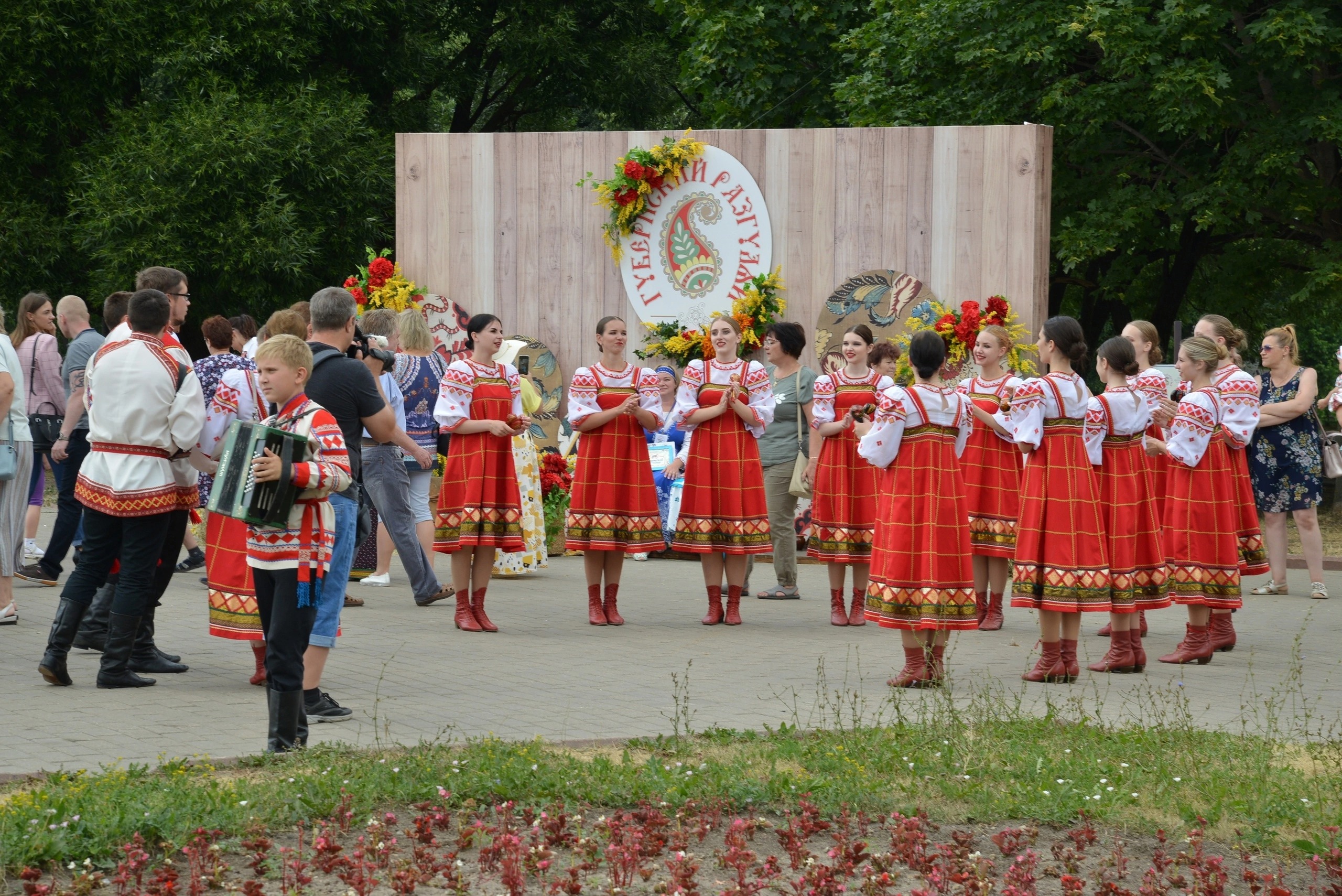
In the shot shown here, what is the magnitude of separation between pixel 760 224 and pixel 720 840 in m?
9.19

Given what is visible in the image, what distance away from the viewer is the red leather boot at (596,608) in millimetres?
10125

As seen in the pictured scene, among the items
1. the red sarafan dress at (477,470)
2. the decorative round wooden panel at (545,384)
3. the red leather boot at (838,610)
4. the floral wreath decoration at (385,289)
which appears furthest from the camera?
the floral wreath decoration at (385,289)

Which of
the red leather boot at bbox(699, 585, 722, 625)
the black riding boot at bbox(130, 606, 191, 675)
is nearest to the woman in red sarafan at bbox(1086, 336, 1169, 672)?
the red leather boot at bbox(699, 585, 722, 625)

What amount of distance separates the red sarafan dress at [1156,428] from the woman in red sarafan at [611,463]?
2995mm

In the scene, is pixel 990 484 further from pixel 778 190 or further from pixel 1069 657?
pixel 778 190

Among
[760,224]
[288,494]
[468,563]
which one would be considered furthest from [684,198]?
[288,494]

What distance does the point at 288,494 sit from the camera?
5805 mm

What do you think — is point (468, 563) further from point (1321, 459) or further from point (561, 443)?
point (1321, 459)

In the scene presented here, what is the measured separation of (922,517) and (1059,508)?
0.76m

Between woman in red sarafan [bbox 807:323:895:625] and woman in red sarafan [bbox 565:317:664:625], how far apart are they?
A: 1.08m

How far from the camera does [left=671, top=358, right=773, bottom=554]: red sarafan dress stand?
33.3ft

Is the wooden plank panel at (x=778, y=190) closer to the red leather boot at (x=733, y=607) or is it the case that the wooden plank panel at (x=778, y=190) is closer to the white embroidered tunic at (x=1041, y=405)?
the red leather boot at (x=733, y=607)

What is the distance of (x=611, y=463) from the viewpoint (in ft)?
33.2

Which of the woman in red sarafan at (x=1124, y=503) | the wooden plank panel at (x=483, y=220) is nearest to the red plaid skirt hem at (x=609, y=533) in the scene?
the woman in red sarafan at (x=1124, y=503)
